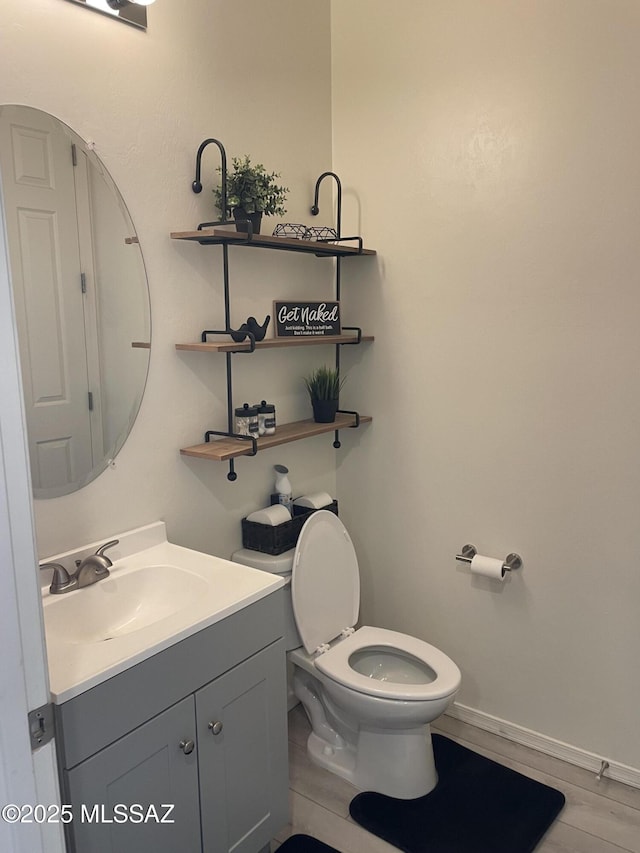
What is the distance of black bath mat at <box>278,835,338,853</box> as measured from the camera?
1838 mm

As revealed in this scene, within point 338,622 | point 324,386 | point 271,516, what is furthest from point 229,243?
point 338,622

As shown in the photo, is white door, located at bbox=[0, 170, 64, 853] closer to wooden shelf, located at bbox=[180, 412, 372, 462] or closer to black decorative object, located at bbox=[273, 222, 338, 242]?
wooden shelf, located at bbox=[180, 412, 372, 462]

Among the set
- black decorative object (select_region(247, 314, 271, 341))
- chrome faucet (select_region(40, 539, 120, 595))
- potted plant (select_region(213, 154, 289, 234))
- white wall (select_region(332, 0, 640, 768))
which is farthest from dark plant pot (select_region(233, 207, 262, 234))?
chrome faucet (select_region(40, 539, 120, 595))

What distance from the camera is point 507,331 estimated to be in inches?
85.4

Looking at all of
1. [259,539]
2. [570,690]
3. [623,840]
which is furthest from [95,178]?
[623,840]

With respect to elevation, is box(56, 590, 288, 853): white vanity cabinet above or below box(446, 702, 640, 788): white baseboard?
above

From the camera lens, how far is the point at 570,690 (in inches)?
86.6

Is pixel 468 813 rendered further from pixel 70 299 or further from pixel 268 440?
pixel 70 299

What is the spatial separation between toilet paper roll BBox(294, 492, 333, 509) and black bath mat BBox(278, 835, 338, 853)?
1047 mm

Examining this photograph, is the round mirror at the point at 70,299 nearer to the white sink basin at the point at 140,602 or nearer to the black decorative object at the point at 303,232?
the white sink basin at the point at 140,602

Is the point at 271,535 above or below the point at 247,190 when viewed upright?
below

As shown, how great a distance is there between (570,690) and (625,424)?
37.4 inches

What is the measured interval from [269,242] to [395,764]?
171 cm

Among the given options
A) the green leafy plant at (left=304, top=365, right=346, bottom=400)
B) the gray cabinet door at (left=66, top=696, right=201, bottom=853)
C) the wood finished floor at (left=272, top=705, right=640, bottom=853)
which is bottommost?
the wood finished floor at (left=272, top=705, right=640, bottom=853)
